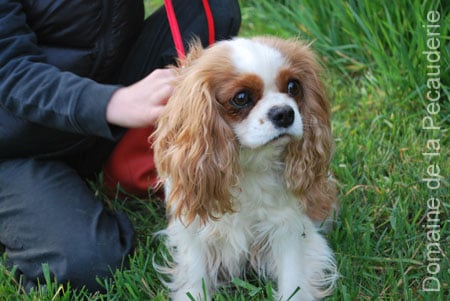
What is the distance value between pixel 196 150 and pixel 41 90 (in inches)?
20.5

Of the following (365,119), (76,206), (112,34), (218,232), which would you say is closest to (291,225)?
(218,232)

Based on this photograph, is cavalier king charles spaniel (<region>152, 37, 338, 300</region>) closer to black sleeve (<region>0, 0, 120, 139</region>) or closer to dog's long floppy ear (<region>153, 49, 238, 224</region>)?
dog's long floppy ear (<region>153, 49, 238, 224</region>)

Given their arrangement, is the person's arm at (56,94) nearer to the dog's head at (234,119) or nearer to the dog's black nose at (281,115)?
the dog's head at (234,119)

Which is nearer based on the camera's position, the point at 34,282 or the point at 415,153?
the point at 34,282

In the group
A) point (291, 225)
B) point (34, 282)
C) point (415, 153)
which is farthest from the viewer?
point (415, 153)

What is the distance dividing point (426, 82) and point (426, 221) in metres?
0.73

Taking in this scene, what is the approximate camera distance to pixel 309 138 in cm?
188

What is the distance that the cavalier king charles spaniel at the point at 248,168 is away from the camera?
1.71 m

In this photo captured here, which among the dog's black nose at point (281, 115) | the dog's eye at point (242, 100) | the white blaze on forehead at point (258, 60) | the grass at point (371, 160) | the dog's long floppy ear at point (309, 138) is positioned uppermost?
the white blaze on forehead at point (258, 60)

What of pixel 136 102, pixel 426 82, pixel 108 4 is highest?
pixel 108 4

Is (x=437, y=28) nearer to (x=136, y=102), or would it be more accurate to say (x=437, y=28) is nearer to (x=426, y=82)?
(x=426, y=82)

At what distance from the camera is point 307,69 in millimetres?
1839

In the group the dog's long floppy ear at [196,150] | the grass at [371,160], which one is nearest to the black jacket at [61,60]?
the dog's long floppy ear at [196,150]

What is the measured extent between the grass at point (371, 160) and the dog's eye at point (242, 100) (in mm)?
533
